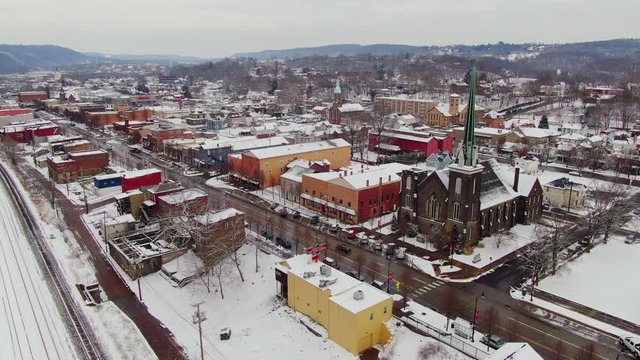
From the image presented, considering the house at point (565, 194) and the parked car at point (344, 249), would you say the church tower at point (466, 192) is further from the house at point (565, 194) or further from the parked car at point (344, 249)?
the house at point (565, 194)

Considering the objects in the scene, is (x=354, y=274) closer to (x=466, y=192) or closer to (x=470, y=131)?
(x=466, y=192)

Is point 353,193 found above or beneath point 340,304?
above

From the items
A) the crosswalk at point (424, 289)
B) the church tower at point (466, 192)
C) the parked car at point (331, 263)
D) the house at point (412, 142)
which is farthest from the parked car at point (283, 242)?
the house at point (412, 142)

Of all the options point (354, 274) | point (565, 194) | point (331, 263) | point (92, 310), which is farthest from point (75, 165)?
point (565, 194)

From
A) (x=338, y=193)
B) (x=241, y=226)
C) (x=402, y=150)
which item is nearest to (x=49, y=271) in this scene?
(x=241, y=226)

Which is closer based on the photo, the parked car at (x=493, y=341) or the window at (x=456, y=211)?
the parked car at (x=493, y=341)

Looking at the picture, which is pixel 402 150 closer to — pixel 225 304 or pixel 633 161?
pixel 633 161

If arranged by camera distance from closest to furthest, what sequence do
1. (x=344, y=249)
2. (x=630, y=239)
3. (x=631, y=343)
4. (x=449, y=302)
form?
(x=631, y=343) → (x=449, y=302) → (x=344, y=249) → (x=630, y=239)
